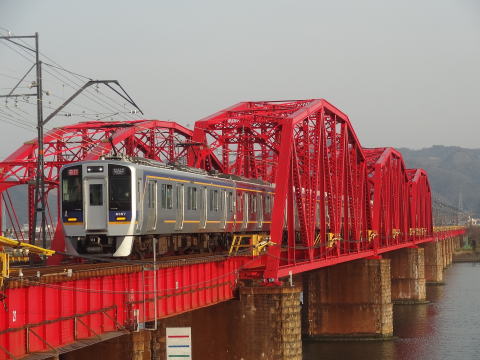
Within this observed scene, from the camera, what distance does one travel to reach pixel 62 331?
25.9 meters

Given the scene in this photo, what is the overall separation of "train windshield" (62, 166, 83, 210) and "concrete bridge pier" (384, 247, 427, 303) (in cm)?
7903

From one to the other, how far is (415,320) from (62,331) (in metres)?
72.4

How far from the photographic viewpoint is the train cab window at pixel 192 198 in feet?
140

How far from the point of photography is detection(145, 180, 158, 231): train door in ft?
123

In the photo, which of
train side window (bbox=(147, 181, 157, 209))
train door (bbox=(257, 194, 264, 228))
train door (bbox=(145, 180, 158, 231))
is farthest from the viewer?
train door (bbox=(257, 194, 264, 228))

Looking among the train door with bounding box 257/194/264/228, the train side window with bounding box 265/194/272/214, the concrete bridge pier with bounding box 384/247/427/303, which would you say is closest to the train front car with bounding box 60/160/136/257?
the train door with bounding box 257/194/264/228

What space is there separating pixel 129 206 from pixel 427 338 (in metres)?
49.5

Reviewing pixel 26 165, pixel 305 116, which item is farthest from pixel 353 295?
pixel 26 165

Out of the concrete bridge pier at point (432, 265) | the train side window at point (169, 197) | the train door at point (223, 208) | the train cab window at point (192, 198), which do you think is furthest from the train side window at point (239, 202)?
the concrete bridge pier at point (432, 265)

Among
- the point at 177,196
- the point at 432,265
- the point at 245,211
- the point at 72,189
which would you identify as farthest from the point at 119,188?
the point at 432,265

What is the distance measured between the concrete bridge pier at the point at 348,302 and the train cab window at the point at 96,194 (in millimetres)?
43832

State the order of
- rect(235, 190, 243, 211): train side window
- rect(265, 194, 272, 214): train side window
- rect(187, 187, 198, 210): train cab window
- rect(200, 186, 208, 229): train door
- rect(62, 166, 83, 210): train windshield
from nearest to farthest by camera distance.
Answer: rect(62, 166, 83, 210): train windshield < rect(187, 187, 198, 210): train cab window < rect(200, 186, 208, 229): train door < rect(235, 190, 243, 211): train side window < rect(265, 194, 272, 214): train side window

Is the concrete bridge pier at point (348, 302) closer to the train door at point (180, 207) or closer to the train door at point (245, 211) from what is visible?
the train door at point (245, 211)

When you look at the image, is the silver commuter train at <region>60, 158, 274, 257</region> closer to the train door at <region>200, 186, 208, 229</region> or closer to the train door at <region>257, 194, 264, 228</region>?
the train door at <region>200, 186, 208, 229</region>
